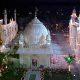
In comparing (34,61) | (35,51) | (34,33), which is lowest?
(34,61)

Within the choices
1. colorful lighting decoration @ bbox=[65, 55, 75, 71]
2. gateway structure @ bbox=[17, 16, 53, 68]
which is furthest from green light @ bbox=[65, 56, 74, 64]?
gateway structure @ bbox=[17, 16, 53, 68]

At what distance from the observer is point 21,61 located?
4.11 metres

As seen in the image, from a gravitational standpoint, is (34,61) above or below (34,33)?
below

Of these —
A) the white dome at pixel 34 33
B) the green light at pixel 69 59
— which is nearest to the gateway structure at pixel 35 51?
the white dome at pixel 34 33

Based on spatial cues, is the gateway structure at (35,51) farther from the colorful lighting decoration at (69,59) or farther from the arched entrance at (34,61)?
the colorful lighting decoration at (69,59)

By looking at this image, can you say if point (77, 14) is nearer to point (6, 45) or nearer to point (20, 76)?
point (6, 45)

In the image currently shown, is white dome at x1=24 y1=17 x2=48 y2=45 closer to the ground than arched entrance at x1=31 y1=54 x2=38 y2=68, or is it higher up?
higher up

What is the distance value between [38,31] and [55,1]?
A: 1621mm

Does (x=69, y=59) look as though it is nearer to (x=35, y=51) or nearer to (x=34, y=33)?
(x=35, y=51)

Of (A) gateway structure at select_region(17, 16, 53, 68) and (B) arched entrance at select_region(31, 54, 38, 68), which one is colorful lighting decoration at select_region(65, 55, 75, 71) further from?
(B) arched entrance at select_region(31, 54, 38, 68)

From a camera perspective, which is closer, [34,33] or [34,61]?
[34,61]

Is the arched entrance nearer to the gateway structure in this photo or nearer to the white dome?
the gateway structure

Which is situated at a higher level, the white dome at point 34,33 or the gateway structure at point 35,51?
the white dome at point 34,33

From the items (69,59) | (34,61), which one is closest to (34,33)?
(34,61)
